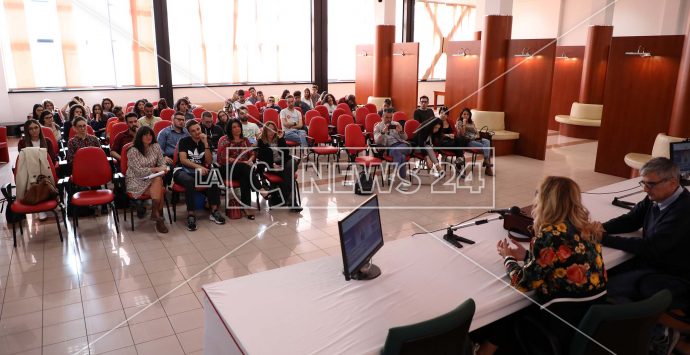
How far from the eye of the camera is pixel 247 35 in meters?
14.2

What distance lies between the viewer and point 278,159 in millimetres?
6219

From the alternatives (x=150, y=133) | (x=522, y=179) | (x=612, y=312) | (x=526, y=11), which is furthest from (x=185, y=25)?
(x=612, y=312)

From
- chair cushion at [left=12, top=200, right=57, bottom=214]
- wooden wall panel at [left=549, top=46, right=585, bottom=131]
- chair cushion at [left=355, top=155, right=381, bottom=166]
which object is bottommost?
chair cushion at [left=12, top=200, right=57, bottom=214]

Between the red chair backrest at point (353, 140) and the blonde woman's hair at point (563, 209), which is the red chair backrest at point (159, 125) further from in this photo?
the blonde woman's hair at point (563, 209)

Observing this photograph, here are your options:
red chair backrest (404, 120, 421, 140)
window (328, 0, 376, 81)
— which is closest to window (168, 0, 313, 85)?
window (328, 0, 376, 81)

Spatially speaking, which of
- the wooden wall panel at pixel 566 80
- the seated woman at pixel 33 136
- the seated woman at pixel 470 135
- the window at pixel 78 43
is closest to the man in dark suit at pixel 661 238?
the seated woman at pixel 470 135

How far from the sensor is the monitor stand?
2.69m

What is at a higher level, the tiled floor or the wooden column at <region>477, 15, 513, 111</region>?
the wooden column at <region>477, 15, 513, 111</region>

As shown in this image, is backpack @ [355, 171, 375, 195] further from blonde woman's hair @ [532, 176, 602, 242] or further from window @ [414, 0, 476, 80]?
window @ [414, 0, 476, 80]

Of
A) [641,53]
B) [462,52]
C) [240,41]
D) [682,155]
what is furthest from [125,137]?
[240,41]

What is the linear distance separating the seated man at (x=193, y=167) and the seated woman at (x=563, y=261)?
4083 millimetres

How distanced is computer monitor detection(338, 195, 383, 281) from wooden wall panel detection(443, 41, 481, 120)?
833 cm

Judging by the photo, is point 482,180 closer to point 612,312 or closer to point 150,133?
point 150,133

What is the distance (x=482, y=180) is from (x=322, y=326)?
626 centimetres
